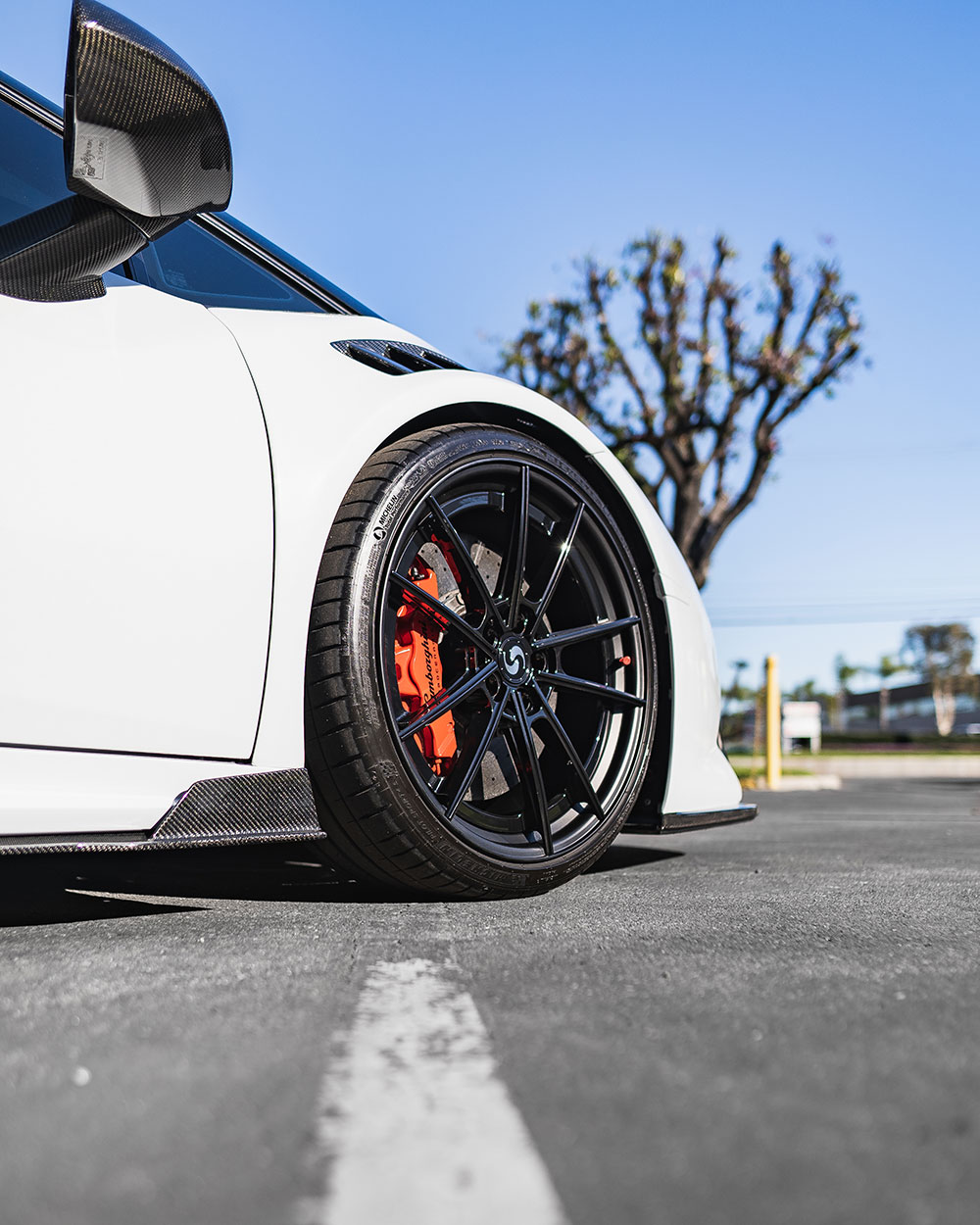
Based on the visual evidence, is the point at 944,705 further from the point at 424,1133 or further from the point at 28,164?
the point at 424,1133

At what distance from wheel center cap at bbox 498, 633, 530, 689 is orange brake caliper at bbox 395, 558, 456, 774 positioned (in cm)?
13

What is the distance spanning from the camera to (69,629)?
1.70 meters

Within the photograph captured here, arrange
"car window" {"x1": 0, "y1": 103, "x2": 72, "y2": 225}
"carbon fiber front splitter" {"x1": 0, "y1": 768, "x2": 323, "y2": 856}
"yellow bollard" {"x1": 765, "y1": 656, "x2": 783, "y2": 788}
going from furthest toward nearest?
1. "yellow bollard" {"x1": 765, "y1": 656, "x2": 783, "y2": 788}
2. "car window" {"x1": 0, "y1": 103, "x2": 72, "y2": 225}
3. "carbon fiber front splitter" {"x1": 0, "y1": 768, "x2": 323, "y2": 856}

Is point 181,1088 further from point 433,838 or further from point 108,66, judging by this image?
point 108,66

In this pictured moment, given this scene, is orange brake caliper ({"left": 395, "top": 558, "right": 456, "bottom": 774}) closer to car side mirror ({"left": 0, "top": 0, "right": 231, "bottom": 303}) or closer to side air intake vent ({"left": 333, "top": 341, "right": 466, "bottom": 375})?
side air intake vent ({"left": 333, "top": 341, "right": 466, "bottom": 375})

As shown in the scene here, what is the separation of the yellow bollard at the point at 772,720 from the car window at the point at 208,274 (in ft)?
28.9

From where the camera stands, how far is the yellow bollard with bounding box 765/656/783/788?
420 inches

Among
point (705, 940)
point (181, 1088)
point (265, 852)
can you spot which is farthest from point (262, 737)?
point (265, 852)

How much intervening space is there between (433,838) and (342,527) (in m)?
0.59

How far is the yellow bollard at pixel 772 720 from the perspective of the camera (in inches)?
420

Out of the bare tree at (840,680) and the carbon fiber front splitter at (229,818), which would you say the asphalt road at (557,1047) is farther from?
the bare tree at (840,680)

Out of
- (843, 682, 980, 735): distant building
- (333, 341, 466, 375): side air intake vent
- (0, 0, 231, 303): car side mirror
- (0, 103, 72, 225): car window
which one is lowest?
(843, 682, 980, 735): distant building

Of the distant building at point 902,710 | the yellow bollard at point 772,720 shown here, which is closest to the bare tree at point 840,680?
the distant building at point 902,710

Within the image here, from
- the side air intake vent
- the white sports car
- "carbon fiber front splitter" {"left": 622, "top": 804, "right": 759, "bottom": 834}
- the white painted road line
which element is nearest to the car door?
the white sports car
